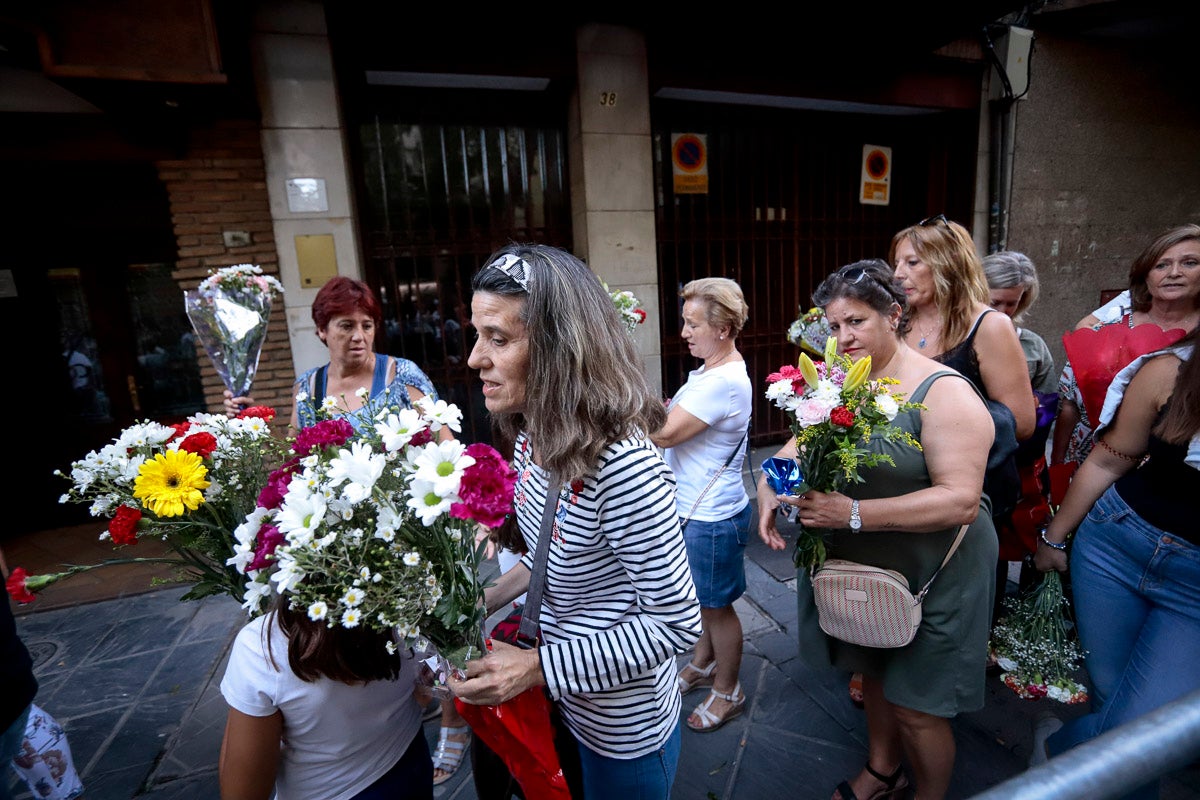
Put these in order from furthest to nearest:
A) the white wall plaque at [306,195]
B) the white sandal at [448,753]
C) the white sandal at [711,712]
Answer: the white wall plaque at [306,195], the white sandal at [711,712], the white sandal at [448,753]

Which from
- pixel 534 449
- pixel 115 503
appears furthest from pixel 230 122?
pixel 534 449

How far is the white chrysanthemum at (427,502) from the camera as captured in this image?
3.13 feet

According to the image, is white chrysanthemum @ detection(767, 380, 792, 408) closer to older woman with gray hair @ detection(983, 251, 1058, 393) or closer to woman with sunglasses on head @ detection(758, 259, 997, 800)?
woman with sunglasses on head @ detection(758, 259, 997, 800)

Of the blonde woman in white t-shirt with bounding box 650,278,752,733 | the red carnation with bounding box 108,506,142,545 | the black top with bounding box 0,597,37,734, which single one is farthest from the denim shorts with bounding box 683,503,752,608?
the black top with bounding box 0,597,37,734

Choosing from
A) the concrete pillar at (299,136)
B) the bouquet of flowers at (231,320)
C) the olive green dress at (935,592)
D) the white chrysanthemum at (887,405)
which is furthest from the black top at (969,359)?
the concrete pillar at (299,136)

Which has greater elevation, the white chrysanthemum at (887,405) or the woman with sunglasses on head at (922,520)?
the white chrysanthemum at (887,405)

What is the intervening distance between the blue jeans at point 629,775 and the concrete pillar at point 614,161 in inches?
162

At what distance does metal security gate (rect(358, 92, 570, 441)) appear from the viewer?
17.6 ft

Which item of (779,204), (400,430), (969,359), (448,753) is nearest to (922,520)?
(969,359)

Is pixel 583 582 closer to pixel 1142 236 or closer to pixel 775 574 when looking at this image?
pixel 775 574

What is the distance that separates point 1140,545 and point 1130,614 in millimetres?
249

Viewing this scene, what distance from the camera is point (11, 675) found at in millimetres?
1664

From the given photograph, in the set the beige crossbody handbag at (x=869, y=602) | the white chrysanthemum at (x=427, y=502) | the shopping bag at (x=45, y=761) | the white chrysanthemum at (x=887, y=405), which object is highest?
the white chrysanthemum at (x=427, y=502)

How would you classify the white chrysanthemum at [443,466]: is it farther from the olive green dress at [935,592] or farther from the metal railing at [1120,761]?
the olive green dress at [935,592]
